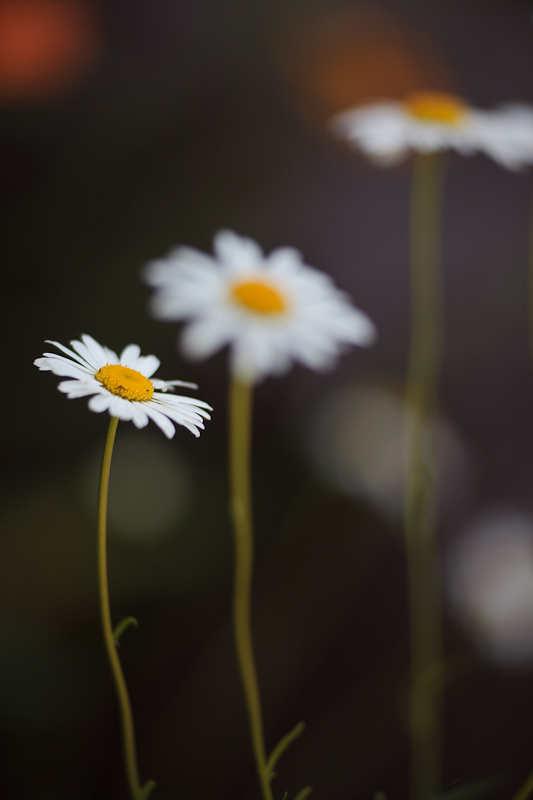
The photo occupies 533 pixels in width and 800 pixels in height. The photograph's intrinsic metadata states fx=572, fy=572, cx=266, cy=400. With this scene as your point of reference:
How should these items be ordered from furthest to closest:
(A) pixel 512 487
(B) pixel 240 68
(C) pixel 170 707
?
1. (B) pixel 240 68
2. (A) pixel 512 487
3. (C) pixel 170 707

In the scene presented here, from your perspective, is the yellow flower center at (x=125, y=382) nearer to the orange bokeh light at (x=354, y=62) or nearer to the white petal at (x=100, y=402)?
the white petal at (x=100, y=402)

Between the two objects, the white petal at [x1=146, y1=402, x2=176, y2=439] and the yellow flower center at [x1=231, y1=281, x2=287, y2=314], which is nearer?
the white petal at [x1=146, y1=402, x2=176, y2=439]

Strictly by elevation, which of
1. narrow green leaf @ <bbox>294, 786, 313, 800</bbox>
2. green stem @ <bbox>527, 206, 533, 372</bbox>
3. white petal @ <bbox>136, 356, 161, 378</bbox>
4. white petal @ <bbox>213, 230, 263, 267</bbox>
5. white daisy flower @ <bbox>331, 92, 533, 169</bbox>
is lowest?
narrow green leaf @ <bbox>294, 786, 313, 800</bbox>

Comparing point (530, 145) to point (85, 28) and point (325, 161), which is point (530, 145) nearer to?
point (325, 161)

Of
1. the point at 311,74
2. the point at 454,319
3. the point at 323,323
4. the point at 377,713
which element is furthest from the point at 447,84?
the point at 377,713

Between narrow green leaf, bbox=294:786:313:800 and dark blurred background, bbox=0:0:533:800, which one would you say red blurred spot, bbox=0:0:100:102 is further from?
narrow green leaf, bbox=294:786:313:800

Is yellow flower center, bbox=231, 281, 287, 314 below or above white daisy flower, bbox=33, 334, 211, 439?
above

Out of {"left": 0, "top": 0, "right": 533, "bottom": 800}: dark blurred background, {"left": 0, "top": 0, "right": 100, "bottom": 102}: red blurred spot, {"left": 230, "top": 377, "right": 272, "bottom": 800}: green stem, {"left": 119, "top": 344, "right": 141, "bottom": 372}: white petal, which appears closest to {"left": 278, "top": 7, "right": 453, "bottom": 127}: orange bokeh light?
{"left": 0, "top": 0, "right": 533, "bottom": 800}: dark blurred background
